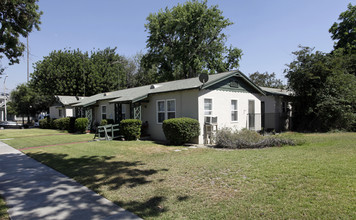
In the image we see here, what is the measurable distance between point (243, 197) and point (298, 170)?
7.45 ft

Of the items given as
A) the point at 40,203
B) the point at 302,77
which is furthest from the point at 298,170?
the point at 302,77

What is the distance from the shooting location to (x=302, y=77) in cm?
1761

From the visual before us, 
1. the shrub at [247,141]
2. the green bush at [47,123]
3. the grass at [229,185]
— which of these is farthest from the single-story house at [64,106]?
the shrub at [247,141]

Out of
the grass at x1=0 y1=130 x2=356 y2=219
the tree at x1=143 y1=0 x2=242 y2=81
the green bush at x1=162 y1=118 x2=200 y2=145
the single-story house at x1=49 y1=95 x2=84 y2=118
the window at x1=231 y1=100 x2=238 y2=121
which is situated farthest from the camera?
the tree at x1=143 y1=0 x2=242 y2=81

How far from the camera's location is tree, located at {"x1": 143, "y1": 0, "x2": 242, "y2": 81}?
32.5m

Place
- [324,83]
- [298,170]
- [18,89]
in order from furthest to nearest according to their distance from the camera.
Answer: [18,89]
[324,83]
[298,170]

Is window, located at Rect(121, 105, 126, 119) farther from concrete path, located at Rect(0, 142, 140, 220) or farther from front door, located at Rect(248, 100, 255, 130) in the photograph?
concrete path, located at Rect(0, 142, 140, 220)

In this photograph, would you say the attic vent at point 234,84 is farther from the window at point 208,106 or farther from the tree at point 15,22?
the tree at point 15,22

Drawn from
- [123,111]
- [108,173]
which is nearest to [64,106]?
[123,111]

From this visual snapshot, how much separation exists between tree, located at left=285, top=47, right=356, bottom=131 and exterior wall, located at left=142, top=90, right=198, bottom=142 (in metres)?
9.86

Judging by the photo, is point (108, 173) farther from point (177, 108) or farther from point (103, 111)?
point (103, 111)

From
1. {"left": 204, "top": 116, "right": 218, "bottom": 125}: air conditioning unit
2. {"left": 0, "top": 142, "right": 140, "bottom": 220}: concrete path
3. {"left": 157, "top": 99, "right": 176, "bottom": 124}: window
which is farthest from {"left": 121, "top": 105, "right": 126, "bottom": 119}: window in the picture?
{"left": 0, "top": 142, "right": 140, "bottom": 220}: concrete path

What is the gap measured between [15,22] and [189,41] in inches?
1010

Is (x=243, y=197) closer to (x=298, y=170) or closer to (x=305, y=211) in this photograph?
(x=305, y=211)
